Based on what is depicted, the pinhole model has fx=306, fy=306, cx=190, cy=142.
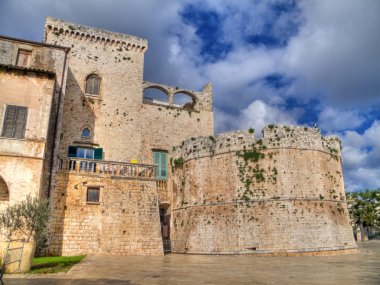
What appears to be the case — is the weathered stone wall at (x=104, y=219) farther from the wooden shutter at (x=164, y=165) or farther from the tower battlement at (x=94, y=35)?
the tower battlement at (x=94, y=35)

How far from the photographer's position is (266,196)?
19016mm

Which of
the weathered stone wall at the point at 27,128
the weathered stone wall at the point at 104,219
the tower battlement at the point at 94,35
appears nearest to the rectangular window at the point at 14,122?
the weathered stone wall at the point at 27,128

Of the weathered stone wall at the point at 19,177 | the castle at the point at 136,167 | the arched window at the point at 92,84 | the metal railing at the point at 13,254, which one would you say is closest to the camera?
the metal railing at the point at 13,254

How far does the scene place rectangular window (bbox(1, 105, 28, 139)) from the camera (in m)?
14.9

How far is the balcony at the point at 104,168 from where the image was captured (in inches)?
676

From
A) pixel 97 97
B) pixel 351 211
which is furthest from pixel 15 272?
pixel 351 211

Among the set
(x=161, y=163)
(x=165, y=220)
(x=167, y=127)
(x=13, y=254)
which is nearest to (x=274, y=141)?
(x=161, y=163)

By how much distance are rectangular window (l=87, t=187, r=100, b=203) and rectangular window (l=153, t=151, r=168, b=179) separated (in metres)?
6.93

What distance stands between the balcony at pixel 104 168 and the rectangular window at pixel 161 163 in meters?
4.74

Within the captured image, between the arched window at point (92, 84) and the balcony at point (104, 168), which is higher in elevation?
the arched window at point (92, 84)

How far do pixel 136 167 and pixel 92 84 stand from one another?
868cm

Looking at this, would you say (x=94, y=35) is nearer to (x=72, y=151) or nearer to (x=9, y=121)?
(x=72, y=151)

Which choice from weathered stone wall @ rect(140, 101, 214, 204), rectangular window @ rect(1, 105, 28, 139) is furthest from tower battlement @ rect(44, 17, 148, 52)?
rectangular window @ rect(1, 105, 28, 139)

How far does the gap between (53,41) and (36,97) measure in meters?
8.71
